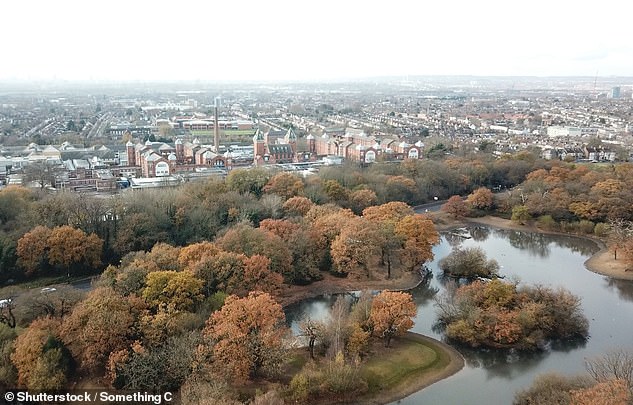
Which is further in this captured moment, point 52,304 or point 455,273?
point 455,273

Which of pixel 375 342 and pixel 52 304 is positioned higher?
pixel 52 304

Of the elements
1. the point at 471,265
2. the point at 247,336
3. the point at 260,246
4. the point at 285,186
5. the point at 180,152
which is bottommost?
the point at 471,265

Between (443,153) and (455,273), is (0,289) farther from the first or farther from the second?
(443,153)

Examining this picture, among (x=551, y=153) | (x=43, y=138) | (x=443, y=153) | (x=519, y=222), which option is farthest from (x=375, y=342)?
(x=43, y=138)

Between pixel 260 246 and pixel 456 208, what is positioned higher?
pixel 260 246

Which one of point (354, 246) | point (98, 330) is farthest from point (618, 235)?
point (98, 330)

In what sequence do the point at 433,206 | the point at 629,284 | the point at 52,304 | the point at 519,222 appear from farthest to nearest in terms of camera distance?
the point at 433,206 < the point at 519,222 < the point at 629,284 < the point at 52,304

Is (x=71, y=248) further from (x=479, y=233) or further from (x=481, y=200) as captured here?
(x=481, y=200)
